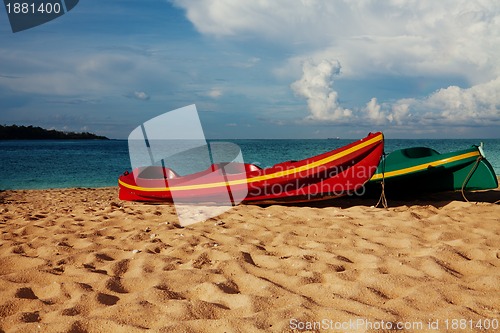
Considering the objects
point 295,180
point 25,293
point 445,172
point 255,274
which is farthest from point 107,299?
point 445,172

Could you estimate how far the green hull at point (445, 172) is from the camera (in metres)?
6.90

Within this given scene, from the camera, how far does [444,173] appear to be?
7168mm

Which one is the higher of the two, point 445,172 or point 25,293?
point 445,172

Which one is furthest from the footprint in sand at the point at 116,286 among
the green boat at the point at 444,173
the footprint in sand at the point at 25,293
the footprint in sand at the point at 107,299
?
the green boat at the point at 444,173

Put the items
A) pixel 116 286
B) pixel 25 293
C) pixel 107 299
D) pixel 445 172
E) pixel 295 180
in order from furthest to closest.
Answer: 1. pixel 445 172
2. pixel 295 180
3. pixel 116 286
4. pixel 25 293
5. pixel 107 299

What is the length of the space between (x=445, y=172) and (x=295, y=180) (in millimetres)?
2895

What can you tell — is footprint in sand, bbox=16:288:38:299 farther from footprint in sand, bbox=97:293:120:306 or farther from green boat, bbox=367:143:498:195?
green boat, bbox=367:143:498:195

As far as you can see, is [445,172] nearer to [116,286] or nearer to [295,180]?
[295,180]

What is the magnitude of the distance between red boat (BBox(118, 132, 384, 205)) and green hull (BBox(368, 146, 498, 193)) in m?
0.66

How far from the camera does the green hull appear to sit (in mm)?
6898

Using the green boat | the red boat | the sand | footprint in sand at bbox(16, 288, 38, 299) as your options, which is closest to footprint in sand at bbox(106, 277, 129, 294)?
the sand

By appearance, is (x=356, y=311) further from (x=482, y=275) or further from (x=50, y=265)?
(x=50, y=265)

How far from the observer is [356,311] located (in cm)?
264

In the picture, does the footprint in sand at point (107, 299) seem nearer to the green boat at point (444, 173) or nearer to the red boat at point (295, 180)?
the red boat at point (295, 180)
